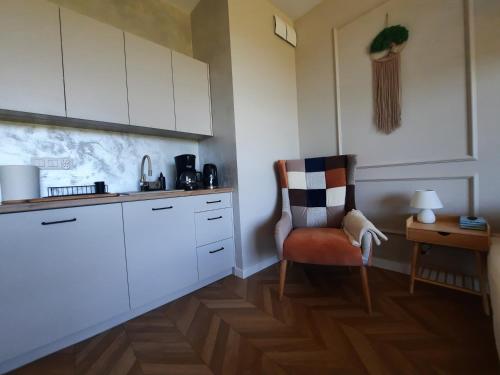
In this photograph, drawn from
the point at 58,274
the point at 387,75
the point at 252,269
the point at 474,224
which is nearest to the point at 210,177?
the point at 252,269

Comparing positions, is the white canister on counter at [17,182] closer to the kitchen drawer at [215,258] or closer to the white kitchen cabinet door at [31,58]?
the white kitchen cabinet door at [31,58]

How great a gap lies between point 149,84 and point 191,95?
36cm

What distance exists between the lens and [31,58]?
1243 mm

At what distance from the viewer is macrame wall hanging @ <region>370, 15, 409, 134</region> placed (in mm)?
1749

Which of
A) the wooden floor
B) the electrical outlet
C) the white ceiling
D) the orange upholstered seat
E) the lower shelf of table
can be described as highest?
the white ceiling

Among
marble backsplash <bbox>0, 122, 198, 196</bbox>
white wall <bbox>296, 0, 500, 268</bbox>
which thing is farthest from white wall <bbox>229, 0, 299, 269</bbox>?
marble backsplash <bbox>0, 122, 198, 196</bbox>

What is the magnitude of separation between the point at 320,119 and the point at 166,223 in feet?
6.01

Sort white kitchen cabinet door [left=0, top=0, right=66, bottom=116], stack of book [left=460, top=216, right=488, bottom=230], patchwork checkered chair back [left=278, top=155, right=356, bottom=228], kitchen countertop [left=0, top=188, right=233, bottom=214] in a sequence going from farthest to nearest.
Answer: patchwork checkered chair back [left=278, top=155, right=356, bottom=228]
stack of book [left=460, top=216, right=488, bottom=230]
white kitchen cabinet door [left=0, top=0, right=66, bottom=116]
kitchen countertop [left=0, top=188, right=233, bottom=214]

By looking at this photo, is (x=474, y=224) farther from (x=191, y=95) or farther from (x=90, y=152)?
(x=90, y=152)

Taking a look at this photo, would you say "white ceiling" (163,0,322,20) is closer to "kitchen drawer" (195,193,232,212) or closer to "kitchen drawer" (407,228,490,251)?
"kitchen drawer" (195,193,232,212)

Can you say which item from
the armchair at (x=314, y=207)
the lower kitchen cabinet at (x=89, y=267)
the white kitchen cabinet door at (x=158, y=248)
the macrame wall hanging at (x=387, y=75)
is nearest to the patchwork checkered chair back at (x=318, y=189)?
the armchair at (x=314, y=207)

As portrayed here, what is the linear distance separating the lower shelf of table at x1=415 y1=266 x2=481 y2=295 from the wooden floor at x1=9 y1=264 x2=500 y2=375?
0.08 metres

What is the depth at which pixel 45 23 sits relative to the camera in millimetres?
1283

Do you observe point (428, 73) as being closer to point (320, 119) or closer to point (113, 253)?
point (320, 119)
